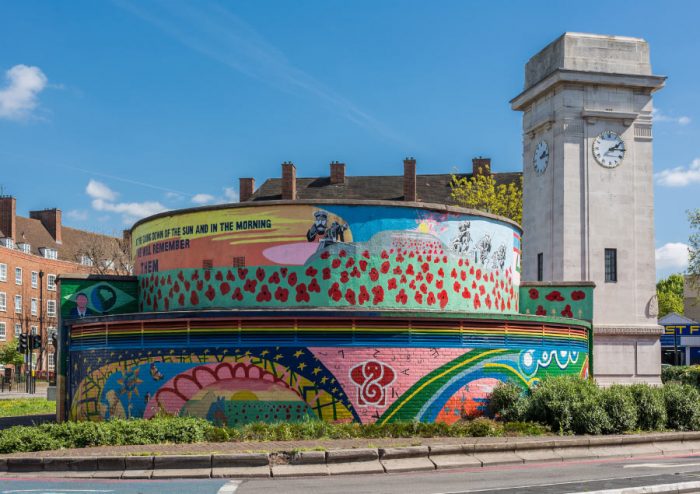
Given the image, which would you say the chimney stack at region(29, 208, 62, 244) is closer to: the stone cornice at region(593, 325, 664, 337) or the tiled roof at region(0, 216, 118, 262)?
the tiled roof at region(0, 216, 118, 262)

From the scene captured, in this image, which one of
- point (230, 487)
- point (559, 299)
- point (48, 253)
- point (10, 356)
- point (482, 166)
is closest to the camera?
point (230, 487)

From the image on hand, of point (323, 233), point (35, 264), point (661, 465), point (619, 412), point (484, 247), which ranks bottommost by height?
point (661, 465)

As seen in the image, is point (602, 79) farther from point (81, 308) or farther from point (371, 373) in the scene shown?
point (81, 308)

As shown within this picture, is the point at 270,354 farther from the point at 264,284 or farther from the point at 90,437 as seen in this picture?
the point at 90,437

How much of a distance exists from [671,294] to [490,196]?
192 feet

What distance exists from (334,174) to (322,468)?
50.5m

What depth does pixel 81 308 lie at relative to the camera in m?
26.2

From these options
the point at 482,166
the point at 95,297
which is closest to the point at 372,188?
the point at 482,166

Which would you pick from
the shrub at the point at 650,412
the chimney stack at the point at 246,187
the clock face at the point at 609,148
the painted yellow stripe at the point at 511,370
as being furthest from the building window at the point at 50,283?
the shrub at the point at 650,412

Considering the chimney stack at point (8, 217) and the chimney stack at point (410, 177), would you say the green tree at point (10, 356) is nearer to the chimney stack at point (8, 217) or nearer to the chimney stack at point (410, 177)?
the chimney stack at point (8, 217)

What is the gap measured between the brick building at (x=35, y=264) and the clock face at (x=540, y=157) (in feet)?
156

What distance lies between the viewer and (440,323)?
22016 millimetres

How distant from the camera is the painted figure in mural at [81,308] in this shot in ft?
85.8

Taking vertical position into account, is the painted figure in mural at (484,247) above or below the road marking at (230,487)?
above
